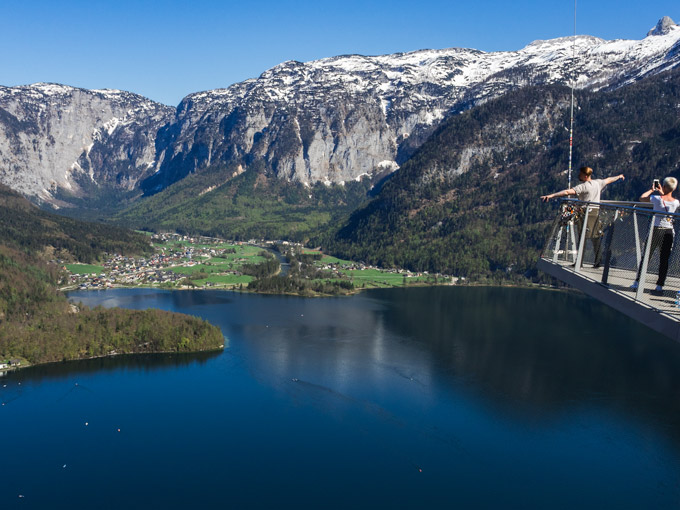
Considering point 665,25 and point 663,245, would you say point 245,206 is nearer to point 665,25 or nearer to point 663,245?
point 665,25

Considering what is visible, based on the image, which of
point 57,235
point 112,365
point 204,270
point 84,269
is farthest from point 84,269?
point 112,365

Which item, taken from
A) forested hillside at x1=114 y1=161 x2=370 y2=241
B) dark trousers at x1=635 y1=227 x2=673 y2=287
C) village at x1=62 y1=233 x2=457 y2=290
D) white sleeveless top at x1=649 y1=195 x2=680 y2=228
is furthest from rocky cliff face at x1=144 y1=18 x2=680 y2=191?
dark trousers at x1=635 y1=227 x2=673 y2=287

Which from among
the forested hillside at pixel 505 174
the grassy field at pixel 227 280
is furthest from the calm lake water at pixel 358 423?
the forested hillside at pixel 505 174

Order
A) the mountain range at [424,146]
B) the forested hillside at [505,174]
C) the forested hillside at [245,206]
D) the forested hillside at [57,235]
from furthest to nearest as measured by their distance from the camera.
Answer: the forested hillside at [245,206] → the mountain range at [424,146] → the forested hillside at [57,235] → the forested hillside at [505,174]

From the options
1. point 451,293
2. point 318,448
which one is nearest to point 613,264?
point 318,448

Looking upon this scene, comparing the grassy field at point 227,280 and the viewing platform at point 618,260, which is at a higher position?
the viewing platform at point 618,260

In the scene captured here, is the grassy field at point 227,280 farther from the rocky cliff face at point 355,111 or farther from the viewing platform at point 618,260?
the rocky cliff face at point 355,111

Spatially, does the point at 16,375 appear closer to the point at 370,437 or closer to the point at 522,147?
the point at 370,437

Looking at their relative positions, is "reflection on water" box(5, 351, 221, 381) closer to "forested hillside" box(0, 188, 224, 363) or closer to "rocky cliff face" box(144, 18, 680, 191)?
"forested hillside" box(0, 188, 224, 363)
